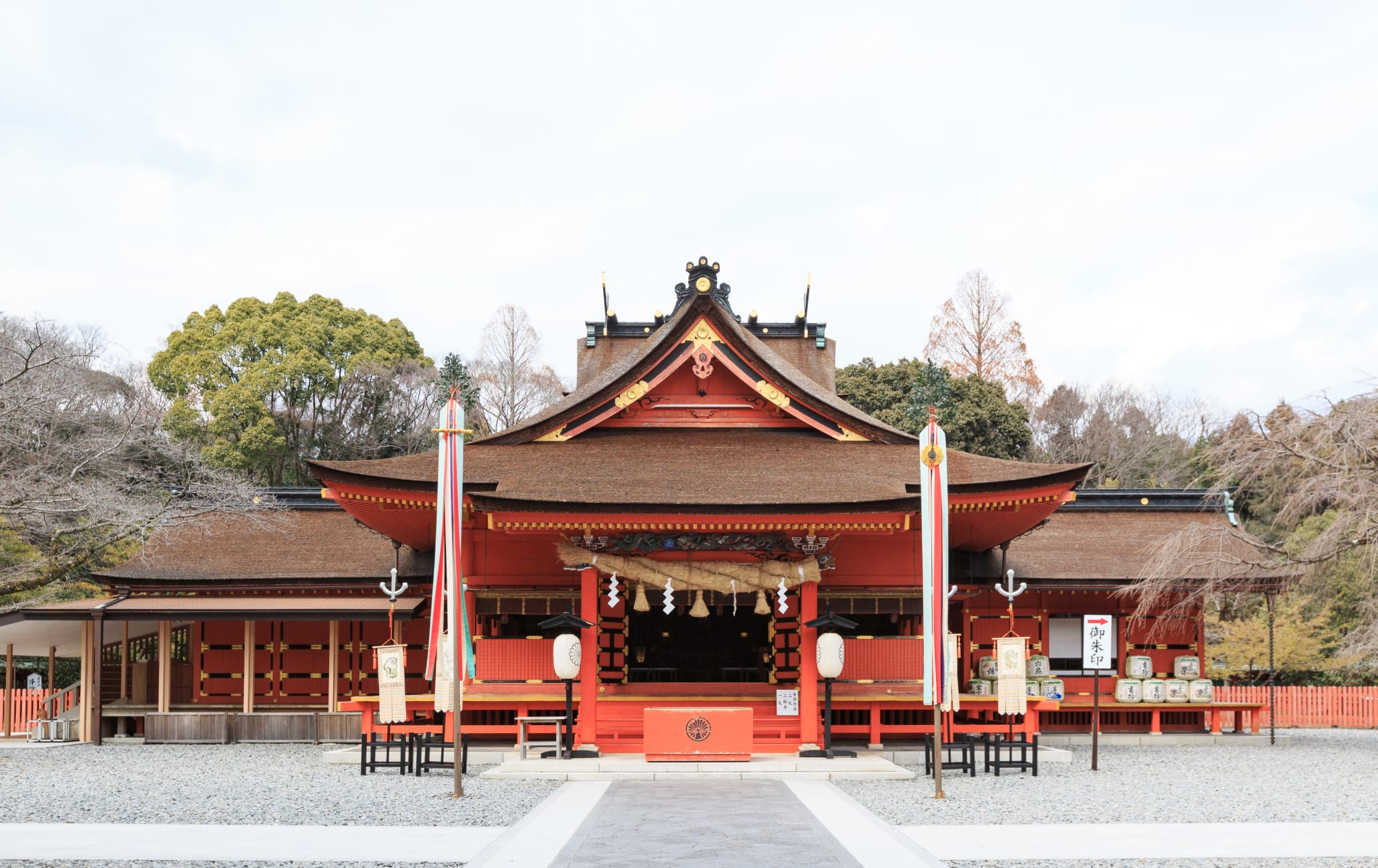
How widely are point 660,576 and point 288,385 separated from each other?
2886cm

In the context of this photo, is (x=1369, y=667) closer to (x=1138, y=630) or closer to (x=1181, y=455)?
(x=1138, y=630)

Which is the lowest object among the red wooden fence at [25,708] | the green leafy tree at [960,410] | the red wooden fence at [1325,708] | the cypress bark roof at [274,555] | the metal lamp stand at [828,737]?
the red wooden fence at [1325,708]

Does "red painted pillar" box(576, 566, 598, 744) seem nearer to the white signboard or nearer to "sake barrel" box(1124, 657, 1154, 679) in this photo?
the white signboard

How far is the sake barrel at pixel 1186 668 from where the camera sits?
20641mm

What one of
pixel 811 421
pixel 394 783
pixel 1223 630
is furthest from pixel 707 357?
pixel 1223 630

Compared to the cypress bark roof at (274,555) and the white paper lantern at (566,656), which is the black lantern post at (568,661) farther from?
the cypress bark roof at (274,555)

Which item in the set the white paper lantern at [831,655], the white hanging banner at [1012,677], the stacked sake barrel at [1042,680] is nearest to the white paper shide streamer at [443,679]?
the white paper lantern at [831,655]

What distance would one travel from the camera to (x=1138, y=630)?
71.3 feet

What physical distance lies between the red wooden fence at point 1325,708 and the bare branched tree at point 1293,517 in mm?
5421

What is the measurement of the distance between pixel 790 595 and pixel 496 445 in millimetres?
5812

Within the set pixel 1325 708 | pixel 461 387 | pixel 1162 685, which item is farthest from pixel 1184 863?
pixel 461 387

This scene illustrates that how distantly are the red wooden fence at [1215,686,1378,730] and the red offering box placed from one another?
1486 centimetres

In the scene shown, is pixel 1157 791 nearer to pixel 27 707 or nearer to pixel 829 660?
pixel 829 660

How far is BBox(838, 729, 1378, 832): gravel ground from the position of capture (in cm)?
1178
